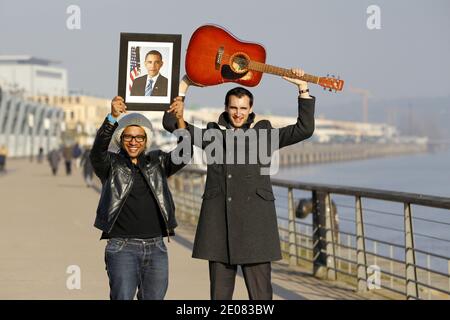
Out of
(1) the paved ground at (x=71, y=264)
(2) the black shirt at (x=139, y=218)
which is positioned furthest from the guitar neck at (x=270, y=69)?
(1) the paved ground at (x=71, y=264)

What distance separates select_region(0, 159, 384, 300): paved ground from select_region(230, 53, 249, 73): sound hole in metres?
4.12

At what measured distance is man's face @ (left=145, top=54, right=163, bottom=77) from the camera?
649 cm

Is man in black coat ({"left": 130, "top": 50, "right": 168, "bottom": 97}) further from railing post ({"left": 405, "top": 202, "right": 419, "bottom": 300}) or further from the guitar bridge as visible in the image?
railing post ({"left": 405, "top": 202, "right": 419, "bottom": 300})

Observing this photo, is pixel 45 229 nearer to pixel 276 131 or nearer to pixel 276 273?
pixel 276 273

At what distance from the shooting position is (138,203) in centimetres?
657

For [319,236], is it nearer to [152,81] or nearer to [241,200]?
[241,200]

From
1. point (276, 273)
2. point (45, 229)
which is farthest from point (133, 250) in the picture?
point (45, 229)

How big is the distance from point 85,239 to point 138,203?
10220mm

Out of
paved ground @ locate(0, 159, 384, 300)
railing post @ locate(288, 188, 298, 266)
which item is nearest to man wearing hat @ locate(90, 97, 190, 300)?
paved ground @ locate(0, 159, 384, 300)

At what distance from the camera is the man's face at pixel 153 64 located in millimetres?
6492

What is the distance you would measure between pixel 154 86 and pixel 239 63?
49cm

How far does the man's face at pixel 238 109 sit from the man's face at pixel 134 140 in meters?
0.50

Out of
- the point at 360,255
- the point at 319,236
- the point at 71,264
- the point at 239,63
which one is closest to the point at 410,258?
the point at 360,255
